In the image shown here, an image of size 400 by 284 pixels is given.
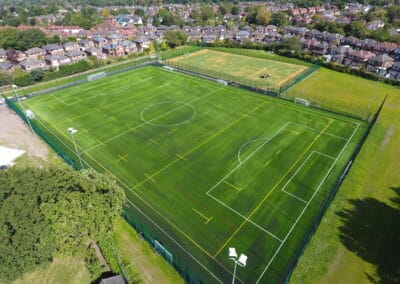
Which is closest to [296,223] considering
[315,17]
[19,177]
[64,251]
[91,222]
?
[91,222]

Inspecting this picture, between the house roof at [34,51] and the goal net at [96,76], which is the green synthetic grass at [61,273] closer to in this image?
the goal net at [96,76]

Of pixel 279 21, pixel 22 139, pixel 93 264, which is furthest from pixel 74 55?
pixel 279 21

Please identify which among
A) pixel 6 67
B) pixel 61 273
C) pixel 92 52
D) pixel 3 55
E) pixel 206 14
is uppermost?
pixel 206 14

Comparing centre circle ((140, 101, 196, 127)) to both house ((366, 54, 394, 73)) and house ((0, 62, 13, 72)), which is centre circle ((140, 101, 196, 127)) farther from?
house ((366, 54, 394, 73))

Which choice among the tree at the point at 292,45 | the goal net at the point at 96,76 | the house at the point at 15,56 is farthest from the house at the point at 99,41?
the tree at the point at 292,45

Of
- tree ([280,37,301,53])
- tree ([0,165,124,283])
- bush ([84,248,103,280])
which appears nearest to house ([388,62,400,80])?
tree ([280,37,301,53])

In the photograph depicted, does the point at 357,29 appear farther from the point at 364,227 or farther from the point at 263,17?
the point at 364,227

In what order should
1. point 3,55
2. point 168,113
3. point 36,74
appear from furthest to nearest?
point 3,55, point 36,74, point 168,113
